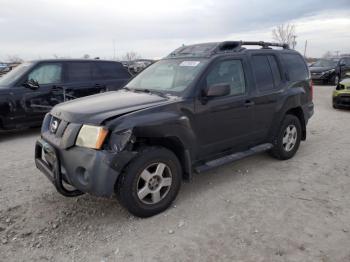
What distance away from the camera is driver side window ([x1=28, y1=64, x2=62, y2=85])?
23.2ft

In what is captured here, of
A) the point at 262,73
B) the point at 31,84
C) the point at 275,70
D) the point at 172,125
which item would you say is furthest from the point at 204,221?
the point at 31,84

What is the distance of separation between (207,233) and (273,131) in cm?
237

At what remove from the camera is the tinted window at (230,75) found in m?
4.02

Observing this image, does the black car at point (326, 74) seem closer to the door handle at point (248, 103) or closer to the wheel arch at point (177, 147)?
the door handle at point (248, 103)

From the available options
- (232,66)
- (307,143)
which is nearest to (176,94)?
(232,66)

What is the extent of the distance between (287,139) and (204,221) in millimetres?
2519

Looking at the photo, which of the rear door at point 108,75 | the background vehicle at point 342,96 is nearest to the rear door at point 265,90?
the rear door at point 108,75

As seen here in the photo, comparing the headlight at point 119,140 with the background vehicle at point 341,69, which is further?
the background vehicle at point 341,69

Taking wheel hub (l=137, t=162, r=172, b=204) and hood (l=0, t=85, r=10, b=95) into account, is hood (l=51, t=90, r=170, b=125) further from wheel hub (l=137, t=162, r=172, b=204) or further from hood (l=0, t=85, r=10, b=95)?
Answer: hood (l=0, t=85, r=10, b=95)

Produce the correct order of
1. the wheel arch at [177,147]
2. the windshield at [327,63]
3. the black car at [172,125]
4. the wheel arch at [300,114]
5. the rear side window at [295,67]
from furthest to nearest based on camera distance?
the windshield at [327,63] < the wheel arch at [300,114] < the rear side window at [295,67] < the wheel arch at [177,147] < the black car at [172,125]

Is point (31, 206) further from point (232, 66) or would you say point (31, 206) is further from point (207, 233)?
point (232, 66)

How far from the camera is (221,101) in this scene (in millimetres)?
4004

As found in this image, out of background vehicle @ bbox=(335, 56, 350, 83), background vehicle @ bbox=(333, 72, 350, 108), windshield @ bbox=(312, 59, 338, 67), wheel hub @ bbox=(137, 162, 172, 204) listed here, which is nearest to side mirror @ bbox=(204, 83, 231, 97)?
wheel hub @ bbox=(137, 162, 172, 204)

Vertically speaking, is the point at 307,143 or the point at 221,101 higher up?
the point at 221,101
